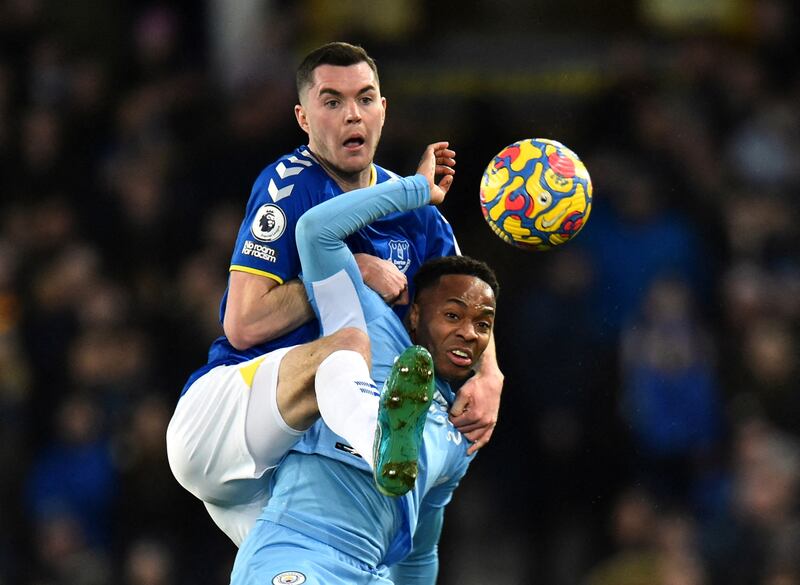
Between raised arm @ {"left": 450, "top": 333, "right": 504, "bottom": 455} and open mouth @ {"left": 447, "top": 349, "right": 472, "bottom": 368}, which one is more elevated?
open mouth @ {"left": 447, "top": 349, "right": 472, "bottom": 368}

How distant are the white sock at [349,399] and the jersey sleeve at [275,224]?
51 centimetres

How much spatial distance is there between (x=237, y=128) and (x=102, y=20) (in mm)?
2263

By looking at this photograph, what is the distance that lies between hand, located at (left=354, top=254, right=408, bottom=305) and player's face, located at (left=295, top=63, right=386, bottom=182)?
34 cm

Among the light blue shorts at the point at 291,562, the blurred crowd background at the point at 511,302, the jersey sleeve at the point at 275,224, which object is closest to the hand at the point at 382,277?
the jersey sleeve at the point at 275,224

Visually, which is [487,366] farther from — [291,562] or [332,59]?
[332,59]

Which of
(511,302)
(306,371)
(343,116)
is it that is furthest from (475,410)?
(511,302)

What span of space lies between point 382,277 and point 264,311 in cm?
42

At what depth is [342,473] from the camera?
521cm

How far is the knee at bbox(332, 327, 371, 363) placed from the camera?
199 inches

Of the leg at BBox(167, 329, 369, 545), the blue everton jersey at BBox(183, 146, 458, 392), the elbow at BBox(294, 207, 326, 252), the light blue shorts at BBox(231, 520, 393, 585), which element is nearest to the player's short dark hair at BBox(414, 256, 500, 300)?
the blue everton jersey at BBox(183, 146, 458, 392)

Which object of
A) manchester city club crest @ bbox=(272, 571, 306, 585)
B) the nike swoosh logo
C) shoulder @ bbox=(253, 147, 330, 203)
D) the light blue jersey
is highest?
shoulder @ bbox=(253, 147, 330, 203)

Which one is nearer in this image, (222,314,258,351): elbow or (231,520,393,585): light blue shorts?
(231,520,393,585): light blue shorts

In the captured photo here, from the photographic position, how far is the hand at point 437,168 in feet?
17.6

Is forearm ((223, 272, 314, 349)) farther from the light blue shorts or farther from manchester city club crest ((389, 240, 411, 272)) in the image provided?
the light blue shorts
